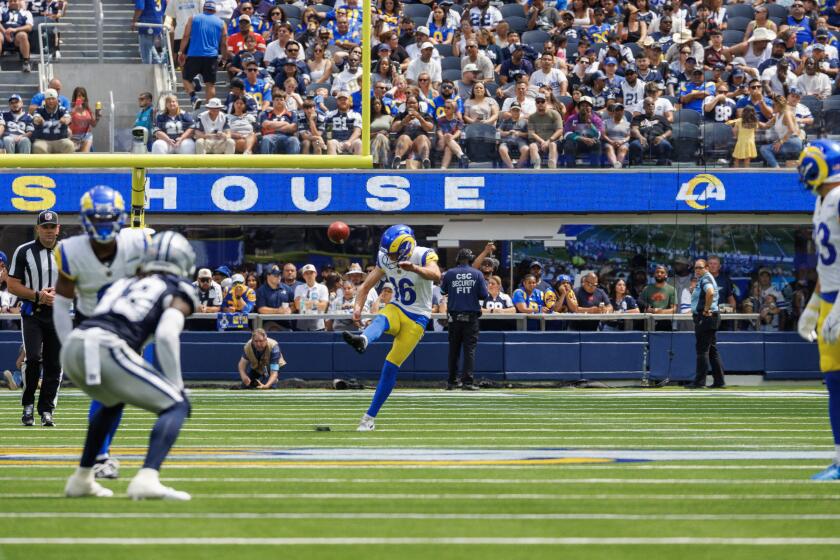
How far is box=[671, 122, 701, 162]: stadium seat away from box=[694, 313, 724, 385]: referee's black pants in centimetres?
246

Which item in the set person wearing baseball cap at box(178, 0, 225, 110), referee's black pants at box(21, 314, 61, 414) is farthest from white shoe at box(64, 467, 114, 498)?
person wearing baseball cap at box(178, 0, 225, 110)

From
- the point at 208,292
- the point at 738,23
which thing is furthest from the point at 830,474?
the point at 738,23

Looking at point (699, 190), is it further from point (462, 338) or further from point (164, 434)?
point (164, 434)

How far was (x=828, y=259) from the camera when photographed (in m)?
8.10

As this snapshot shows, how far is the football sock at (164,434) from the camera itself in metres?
6.79

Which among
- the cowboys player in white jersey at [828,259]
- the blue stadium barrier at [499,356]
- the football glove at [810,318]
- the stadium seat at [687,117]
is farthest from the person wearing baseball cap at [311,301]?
the cowboys player in white jersey at [828,259]

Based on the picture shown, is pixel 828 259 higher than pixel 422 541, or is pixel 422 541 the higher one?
pixel 828 259

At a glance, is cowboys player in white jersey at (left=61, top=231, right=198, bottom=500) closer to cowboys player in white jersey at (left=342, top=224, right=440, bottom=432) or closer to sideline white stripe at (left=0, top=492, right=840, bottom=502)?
sideline white stripe at (left=0, top=492, right=840, bottom=502)

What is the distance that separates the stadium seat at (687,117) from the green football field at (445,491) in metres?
7.75

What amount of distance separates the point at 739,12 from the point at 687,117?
503 cm

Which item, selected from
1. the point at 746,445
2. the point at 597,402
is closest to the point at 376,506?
the point at 746,445

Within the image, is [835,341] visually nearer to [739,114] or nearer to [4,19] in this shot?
[739,114]

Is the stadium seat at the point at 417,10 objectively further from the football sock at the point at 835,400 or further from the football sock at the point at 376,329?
the football sock at the point at 835,400

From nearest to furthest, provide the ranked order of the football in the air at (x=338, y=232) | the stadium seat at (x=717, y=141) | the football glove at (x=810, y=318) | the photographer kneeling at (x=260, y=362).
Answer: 1. the football glove at (x=810, y=318)
2. the photographer kneeling at (x=260, y=362)
3. the football in the air at (x=338, y=232)
4. the stadium seat at (x=717, y=141)
